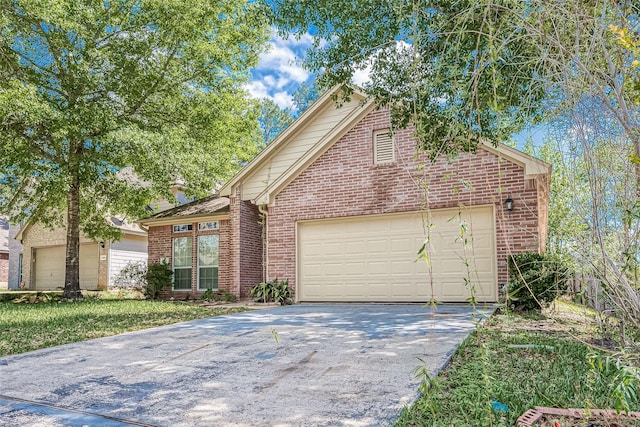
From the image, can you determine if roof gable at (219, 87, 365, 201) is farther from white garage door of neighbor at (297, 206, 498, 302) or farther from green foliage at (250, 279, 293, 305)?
green foliage at (250, 279, 293, 305)

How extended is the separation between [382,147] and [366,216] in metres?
1.81

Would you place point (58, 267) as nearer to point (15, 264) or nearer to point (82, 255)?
point (82, 255)

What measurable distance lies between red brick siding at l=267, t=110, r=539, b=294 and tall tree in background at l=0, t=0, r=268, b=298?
405 cm

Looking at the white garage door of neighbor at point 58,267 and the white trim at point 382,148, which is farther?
the white garage door of neighbor at point 58,267

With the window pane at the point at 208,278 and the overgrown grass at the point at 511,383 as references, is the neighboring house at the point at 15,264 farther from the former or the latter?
the overgrown grass at the point at 511,383

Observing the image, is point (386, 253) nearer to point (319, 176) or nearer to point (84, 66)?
point (319, 176)

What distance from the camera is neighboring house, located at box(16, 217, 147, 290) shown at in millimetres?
20484

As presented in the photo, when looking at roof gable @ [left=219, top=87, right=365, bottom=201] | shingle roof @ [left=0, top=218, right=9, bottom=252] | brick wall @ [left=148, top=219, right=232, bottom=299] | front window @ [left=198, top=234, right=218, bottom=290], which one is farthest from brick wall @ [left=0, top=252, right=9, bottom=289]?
roof gable @ [left=219, top=87, right=365, bottom=201]

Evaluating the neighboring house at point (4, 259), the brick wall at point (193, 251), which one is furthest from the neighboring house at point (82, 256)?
the neighboring house at point (4, 259)

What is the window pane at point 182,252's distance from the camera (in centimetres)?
1550

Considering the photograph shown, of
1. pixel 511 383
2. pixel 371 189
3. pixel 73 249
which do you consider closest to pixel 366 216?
pixel 371 189

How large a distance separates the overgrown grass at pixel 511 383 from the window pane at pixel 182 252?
1188 cm

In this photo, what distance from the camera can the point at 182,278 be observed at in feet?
50.9

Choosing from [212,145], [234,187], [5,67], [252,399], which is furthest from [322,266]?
[5,67]
